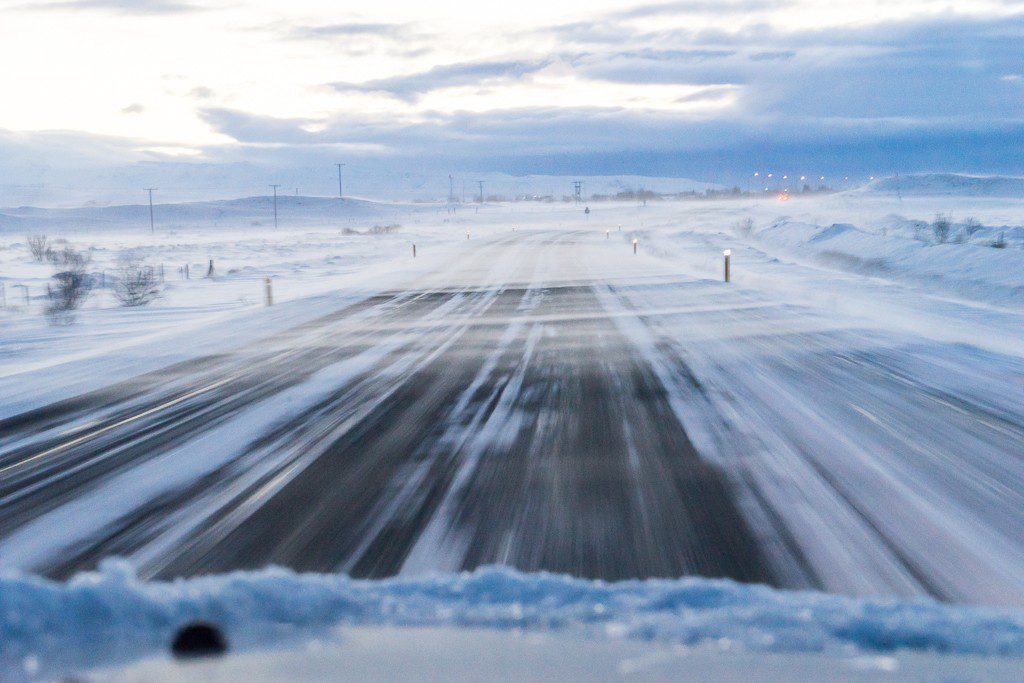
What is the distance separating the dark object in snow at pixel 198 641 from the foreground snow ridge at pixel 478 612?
0.05 m

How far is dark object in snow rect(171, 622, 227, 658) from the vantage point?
150 inches

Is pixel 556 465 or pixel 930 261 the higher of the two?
pixel 930 261

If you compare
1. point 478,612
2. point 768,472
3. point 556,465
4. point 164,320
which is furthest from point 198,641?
point 164,320

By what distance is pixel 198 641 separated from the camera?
154 inches

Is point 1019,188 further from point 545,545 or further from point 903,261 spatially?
point 545,545

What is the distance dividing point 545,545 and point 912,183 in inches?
6822

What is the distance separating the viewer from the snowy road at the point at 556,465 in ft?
16.8

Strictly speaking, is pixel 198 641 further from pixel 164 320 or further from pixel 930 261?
pixel 930 261

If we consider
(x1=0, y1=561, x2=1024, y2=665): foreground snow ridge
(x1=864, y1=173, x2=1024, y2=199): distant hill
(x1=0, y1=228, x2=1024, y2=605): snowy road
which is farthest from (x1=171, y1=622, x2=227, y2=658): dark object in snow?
(x1=864, y1=173, x2=1024, y2=199): distant hill

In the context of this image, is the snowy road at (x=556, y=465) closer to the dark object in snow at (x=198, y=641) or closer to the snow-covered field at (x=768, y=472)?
the snow-covered field at (x=768, y=472)

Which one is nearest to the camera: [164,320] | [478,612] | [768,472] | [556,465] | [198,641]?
[198,641]

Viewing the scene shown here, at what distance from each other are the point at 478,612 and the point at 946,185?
7035 inches

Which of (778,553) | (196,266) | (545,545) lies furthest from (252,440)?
(196,266)

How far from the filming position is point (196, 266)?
42.9 m
